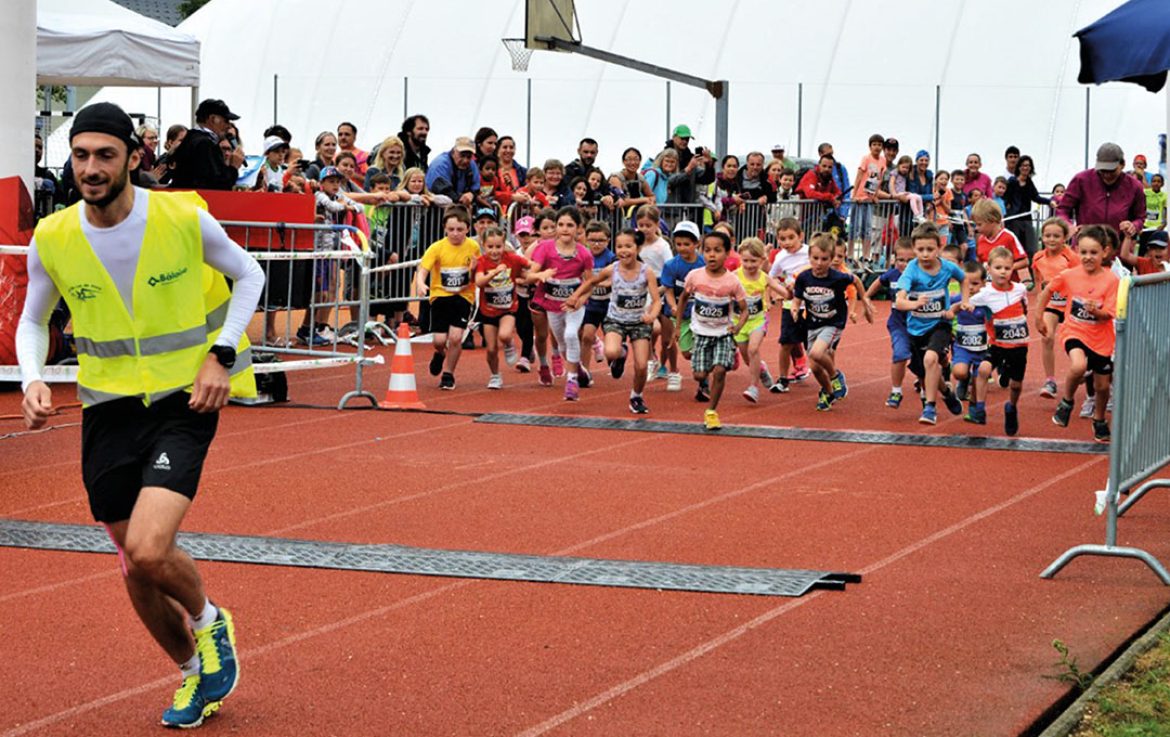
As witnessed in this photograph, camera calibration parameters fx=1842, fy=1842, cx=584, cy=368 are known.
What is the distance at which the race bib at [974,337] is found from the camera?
13.7m

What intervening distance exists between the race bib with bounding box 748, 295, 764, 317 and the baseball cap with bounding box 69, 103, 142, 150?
1021cm

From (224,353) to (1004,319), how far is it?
9.01 metres

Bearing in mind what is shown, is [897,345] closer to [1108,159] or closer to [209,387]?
[1108,159]

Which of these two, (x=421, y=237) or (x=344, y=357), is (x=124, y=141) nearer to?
(x=344, y=357)

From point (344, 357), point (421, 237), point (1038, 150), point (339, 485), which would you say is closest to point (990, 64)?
point (1038, 150)

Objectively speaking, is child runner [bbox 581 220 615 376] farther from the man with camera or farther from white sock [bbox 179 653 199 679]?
white sock [bbox 179 653 199 679]

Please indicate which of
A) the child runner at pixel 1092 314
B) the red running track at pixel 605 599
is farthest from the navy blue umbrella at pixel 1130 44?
the red running track at pixel 605 599

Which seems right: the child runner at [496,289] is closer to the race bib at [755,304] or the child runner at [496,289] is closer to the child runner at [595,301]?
the child runner at [595,301]

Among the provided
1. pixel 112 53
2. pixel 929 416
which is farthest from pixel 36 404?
pixel 112 53

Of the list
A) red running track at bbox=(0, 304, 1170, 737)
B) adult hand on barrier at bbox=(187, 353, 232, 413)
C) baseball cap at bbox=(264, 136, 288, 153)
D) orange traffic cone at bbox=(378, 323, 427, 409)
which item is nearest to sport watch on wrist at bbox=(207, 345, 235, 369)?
adult hand on barrier at bbox=(187, 353, 232, 413)

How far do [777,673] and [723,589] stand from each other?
1326 mm

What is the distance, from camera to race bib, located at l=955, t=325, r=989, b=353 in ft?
45.0

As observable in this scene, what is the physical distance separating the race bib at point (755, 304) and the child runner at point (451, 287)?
235cm

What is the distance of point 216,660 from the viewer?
18.9 feet
